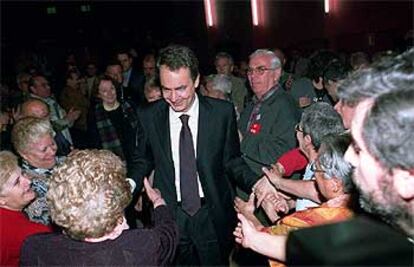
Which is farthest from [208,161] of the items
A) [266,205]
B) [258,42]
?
[258,42]

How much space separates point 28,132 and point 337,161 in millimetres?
1751

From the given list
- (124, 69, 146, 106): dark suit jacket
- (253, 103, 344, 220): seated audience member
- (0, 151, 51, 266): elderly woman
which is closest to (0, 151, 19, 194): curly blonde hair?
(0, 151, 51, 266): elderly woman

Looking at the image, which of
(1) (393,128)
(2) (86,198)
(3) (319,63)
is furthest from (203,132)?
(3) (319,63)

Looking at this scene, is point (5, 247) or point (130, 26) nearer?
point (5, 247)

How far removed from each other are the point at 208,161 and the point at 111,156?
101 centimetres

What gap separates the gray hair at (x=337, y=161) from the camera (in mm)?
1942

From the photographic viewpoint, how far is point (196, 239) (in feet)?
9.14

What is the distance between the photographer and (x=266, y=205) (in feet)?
8.57

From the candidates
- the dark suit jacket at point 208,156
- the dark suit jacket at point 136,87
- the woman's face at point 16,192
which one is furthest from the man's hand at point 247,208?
the dark suit jacket at point 136,87

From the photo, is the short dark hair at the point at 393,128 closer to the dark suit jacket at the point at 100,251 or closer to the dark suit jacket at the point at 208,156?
the dark suit jacket at the point at 100,251

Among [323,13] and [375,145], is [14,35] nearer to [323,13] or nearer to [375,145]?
[323,13]

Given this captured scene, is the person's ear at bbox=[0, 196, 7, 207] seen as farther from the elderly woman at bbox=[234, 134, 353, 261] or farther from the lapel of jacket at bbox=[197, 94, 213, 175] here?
the elderly woman at bbox=[234, 134, 353, 261]

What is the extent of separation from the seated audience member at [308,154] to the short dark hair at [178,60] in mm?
648

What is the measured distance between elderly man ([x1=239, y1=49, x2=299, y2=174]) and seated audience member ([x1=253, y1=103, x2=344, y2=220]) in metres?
0.51
